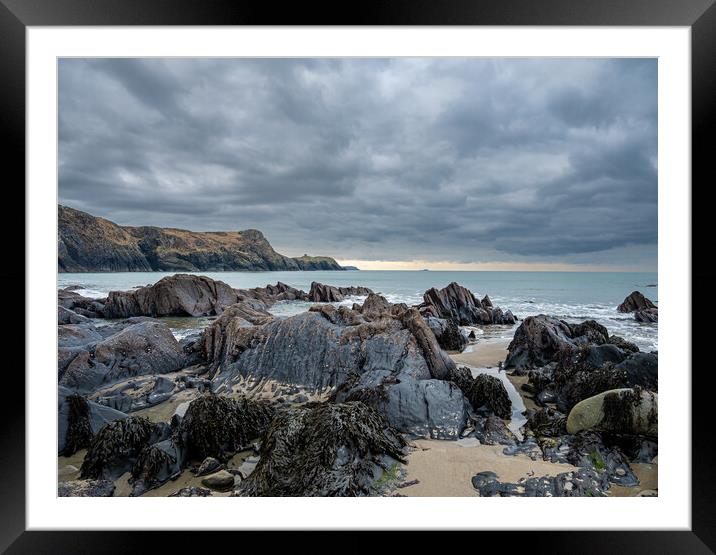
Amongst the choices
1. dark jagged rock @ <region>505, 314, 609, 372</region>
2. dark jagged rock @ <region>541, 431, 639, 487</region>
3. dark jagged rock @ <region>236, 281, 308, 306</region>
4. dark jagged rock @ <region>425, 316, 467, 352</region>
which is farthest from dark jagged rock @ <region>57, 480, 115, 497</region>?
dark jagged rock @ <region>505, 314, 609, 372</region>

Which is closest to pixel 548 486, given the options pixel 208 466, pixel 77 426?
pixel 208 466

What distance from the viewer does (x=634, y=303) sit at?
2799 mm

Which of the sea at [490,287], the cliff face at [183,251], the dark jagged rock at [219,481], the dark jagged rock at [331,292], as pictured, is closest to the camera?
the dark jagged rock at [219,481]

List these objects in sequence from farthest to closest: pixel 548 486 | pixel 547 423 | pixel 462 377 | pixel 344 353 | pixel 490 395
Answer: pixel 344 353, pixel 462 377, pixel 490 395, pixel 547 423, pixel 548 486

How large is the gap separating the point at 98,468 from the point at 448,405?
2.96 meters

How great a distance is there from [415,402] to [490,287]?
1641 mm

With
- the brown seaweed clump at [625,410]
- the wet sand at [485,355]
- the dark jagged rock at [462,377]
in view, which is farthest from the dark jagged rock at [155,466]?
the brown seaweed clump at [625,410]

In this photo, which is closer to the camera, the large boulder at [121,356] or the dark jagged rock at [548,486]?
the dark jagged rock at [548,486]

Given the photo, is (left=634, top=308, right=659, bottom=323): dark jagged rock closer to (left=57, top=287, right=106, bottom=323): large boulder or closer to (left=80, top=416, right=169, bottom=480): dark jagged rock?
(left=80, top=416, right=169, bottom=480): dark jagged rock

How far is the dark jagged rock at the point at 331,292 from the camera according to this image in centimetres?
319

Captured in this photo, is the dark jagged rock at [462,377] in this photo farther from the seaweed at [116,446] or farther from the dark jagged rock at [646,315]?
the seaweed at [116,446]

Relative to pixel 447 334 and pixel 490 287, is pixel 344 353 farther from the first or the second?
pixel 490 287

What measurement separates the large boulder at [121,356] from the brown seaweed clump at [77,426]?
6.1 inches
